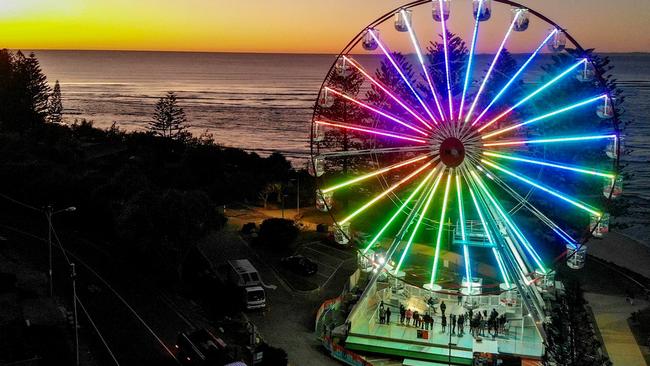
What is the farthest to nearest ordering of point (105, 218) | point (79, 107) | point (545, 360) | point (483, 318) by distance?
point (79, 107), point (105, 218), point (483, 318), point (545, 360)

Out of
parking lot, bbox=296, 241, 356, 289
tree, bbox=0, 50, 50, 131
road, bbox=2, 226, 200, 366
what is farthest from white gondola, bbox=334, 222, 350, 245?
tree, bbox=0, 50, 50, 131

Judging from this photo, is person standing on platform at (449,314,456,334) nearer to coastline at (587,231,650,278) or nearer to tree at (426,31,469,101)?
coastline at (587,231,650,278)

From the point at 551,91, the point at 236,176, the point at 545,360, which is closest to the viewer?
the point at 545,360

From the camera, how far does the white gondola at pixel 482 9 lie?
23.0 m

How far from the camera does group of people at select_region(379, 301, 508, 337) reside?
25.8 m

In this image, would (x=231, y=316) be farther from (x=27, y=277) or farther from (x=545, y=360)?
(x=545, y=360)

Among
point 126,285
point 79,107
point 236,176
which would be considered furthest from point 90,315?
point 79,107

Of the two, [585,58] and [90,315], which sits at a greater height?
[585,58]

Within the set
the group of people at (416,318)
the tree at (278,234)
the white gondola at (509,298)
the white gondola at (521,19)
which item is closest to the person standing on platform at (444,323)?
the group of people at (416,318)

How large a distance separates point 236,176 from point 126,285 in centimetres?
2116

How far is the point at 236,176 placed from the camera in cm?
5172

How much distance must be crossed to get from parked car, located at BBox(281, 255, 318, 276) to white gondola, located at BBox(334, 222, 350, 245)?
32.9ft

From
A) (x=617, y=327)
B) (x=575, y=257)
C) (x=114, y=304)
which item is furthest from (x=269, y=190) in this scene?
(x=575, y=257)

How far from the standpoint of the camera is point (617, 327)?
28.0 meters
